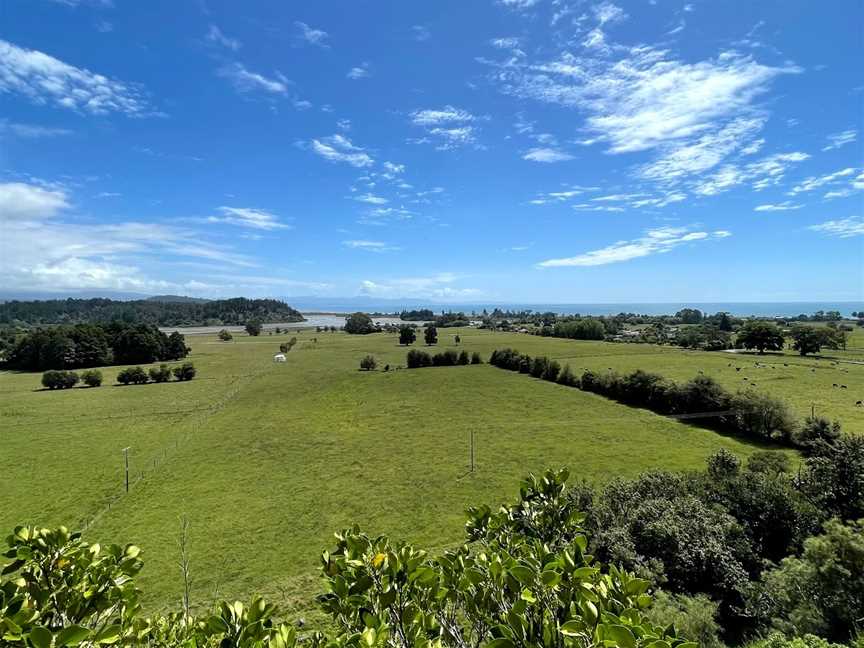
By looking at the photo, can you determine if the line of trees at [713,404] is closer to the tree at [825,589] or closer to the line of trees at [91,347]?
the tree at [825,589]

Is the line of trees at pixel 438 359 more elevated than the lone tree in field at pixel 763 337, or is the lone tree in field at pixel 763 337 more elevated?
the lone tree in field at pixel 763 337

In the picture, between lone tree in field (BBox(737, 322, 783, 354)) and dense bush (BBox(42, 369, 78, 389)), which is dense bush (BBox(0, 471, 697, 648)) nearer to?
dense bush (BBox(42, 369, 78, 389))

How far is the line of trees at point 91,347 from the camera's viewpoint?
307ft

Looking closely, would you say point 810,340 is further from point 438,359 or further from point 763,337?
point 438,359

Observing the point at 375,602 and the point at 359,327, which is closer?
the point at 375,602

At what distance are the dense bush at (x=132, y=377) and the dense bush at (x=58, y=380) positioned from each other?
7.30 m

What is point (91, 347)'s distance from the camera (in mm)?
96875

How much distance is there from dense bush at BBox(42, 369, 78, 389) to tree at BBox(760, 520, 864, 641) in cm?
9978

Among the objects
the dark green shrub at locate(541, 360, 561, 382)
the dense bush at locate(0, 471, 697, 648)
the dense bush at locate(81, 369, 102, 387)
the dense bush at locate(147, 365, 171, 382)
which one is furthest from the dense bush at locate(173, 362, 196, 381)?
the dense bush at locate(0, 471, 697, 648)

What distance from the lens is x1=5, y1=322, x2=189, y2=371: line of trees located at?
93.7 m

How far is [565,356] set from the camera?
9506cm

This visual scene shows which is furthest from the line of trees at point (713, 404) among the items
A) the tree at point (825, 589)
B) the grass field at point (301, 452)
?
the tree at point (825, 589)

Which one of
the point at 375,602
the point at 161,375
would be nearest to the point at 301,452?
the point at 375,602

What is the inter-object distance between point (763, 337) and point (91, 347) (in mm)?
160185
